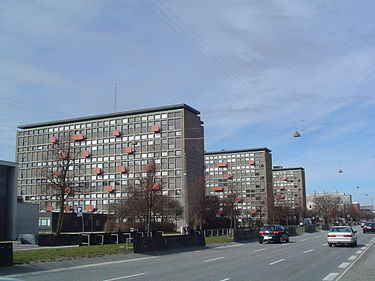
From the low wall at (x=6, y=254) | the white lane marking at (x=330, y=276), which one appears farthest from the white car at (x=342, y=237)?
the low wall at (x=6, y=254)

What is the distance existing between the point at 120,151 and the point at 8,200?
6292 centimetres

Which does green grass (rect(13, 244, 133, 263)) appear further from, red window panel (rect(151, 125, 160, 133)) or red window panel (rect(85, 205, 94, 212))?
red window panel (rect(85, 205, 94, 212))

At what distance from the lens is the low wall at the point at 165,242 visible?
88.8ft

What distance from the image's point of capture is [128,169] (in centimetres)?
11075

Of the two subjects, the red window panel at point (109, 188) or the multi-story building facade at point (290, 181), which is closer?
the red window panel at point (109, 188)

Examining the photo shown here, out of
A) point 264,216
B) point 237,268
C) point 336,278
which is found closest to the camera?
point 336,278

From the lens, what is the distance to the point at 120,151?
113 m

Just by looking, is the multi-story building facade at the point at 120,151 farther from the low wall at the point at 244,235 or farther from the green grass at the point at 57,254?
the green grass at the point at 57,254

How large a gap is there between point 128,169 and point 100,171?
27.8 ft

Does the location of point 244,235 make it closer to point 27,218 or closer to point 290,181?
point 27,218

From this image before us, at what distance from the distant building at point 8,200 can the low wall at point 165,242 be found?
85.2 ft

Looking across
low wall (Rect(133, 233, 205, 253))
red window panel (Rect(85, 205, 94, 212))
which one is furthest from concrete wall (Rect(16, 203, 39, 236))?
red window panel (Rect(85, 205, 94, 212))

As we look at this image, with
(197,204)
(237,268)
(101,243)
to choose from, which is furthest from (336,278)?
(197,204)

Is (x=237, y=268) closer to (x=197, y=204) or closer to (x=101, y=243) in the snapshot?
(x=101, y=243)
